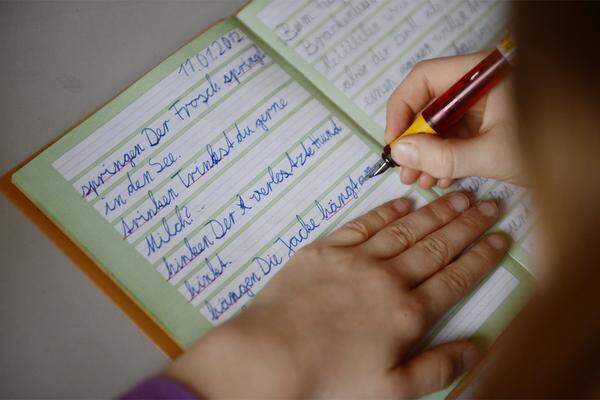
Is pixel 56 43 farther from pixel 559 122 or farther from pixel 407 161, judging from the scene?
pixel 559 122

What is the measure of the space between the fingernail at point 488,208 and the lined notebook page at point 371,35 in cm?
15

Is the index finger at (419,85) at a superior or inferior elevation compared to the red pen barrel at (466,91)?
superior

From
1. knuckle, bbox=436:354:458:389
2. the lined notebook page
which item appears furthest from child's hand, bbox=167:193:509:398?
the lined notebook page

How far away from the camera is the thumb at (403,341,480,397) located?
16.4 inches

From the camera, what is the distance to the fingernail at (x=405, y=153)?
18.8 inches

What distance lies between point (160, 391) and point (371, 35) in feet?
1.55

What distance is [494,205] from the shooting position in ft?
1.70

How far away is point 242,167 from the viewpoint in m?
0.50

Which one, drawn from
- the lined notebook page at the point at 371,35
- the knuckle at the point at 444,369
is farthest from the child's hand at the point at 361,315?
the lined notebook page at the point at 371,35

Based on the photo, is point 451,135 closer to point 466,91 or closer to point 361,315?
point 466,91

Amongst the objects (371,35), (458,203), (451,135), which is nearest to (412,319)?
(458,203)

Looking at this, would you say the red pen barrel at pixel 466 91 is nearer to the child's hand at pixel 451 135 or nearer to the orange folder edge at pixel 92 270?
the child's hand at pixel 451 135

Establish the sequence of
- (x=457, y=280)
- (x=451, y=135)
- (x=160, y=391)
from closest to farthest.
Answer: (x=160, y=391) → (x=457, y=280) → (x=451, y=135)

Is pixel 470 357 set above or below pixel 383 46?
below
